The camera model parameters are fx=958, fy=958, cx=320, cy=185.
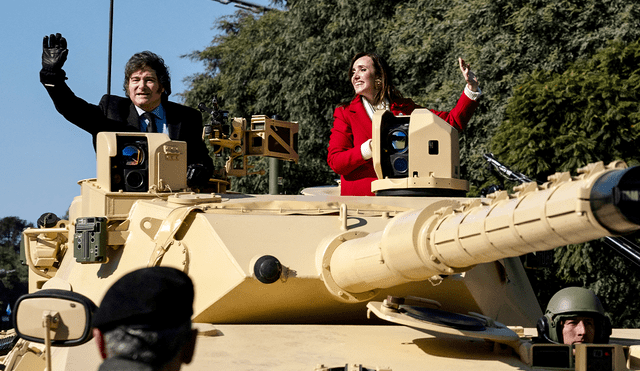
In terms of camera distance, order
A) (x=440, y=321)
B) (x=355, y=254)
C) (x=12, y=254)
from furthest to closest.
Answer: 1. (x=12, y=254)
2. (x=440, y=321)
3. (x=355, y=254)

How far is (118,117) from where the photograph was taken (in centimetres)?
809

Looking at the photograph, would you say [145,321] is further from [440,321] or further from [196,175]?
[196,175]

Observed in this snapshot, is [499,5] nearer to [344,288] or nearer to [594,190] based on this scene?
[344,288]

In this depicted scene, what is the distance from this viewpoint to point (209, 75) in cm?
3338

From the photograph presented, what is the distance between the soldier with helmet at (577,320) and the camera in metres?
5.68

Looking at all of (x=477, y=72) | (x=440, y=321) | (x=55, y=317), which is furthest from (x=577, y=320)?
(x=477, y=72)

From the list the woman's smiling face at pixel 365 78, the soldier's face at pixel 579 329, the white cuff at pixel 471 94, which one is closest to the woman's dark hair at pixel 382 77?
the woman's smiling face at pixel 365 78

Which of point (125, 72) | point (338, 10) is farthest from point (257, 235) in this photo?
point (338, 10)

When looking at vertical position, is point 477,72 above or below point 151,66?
above

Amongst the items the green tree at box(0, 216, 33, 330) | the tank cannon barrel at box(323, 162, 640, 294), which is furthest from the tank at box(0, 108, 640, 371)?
the green tree at box(0, 216, 33, 330)

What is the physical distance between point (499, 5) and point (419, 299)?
559 inches

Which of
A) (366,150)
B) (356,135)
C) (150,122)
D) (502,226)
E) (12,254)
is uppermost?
(150,122)

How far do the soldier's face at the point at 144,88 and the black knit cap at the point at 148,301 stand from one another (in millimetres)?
5907

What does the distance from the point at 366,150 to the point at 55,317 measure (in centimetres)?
433
